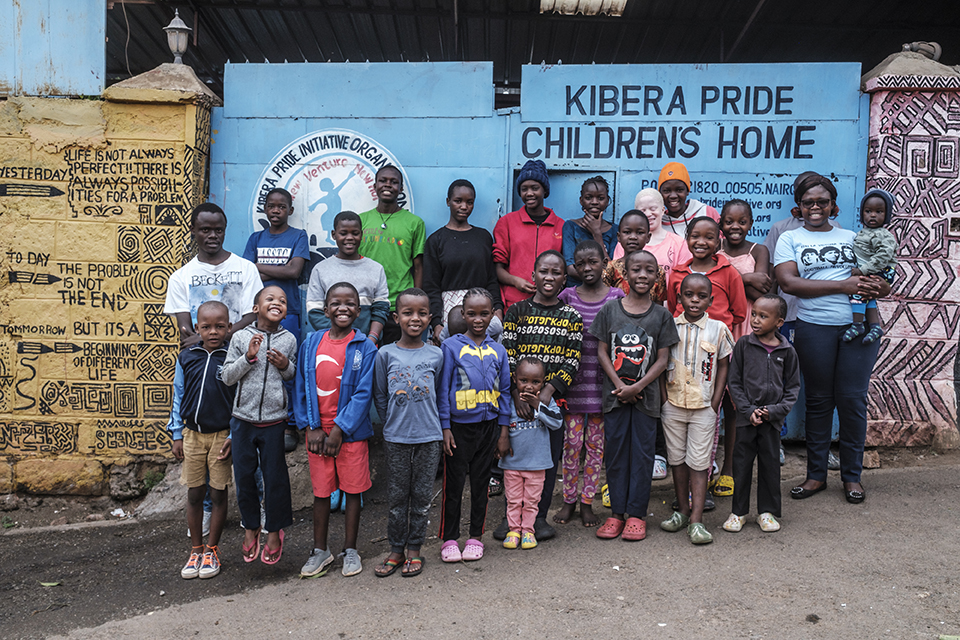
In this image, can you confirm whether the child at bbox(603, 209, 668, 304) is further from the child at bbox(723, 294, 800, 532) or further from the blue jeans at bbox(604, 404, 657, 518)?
the blue jeans at bbox(604, 404, 657, 518)

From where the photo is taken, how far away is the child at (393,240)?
4.98 metres

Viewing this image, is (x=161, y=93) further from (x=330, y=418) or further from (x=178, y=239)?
(x=330, y=418)

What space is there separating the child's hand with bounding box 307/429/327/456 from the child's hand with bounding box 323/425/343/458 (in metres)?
0.03

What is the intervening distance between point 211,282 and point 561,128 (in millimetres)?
2842

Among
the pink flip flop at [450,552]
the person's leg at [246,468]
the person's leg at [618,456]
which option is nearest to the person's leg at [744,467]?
the person's leg at [618,456]

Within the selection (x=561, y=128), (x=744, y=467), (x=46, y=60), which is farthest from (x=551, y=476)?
(x=46, y=60)

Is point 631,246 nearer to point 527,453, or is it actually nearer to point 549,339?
point 549,339

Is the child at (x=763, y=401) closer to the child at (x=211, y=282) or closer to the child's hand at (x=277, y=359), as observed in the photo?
the child's hand at (x=277, y=359)

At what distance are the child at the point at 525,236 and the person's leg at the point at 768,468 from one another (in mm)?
1794

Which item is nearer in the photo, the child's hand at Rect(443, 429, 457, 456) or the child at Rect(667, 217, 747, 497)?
the child's hand at Rect(443, 429, 457, 456)

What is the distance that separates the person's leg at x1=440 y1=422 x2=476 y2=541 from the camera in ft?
12.1

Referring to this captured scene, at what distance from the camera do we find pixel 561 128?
5.36 metres

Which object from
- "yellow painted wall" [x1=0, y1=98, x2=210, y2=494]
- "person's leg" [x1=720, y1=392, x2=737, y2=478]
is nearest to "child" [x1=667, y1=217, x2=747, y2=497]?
"person's leg" [x1=720, y1=392, x2=737, y2=478]

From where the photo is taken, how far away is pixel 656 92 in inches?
209
